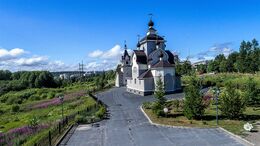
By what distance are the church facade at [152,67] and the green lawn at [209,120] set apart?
16.9 m

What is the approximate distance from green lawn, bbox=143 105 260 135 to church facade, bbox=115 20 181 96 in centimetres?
1688

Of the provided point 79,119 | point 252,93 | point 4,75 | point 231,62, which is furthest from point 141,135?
point 4,75

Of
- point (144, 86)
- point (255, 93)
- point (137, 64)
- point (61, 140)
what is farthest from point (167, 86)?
point (61, 140)

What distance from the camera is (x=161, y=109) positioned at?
2964cm

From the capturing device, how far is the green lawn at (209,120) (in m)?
23.8

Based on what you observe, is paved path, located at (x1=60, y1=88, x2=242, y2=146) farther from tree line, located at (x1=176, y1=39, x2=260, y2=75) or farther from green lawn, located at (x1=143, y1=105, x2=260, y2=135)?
tree line, located at (x1=176, y1=39, x2=260, y2=75)

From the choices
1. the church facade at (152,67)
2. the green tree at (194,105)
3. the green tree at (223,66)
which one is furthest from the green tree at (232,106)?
the green tree at (223,66)

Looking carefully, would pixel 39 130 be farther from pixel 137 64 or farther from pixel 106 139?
pixel 137 64

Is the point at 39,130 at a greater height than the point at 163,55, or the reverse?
the point at 163,55

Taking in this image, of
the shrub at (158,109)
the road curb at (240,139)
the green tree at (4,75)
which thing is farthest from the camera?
the green tree at (4,75)

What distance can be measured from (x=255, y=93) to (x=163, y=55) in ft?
68.0

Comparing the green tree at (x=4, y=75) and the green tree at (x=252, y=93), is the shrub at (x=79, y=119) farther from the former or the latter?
the green tree at (x=4, y=75)

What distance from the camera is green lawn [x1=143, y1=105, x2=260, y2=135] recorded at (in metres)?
23.8

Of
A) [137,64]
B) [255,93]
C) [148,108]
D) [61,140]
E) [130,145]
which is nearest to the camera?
[130,145]
